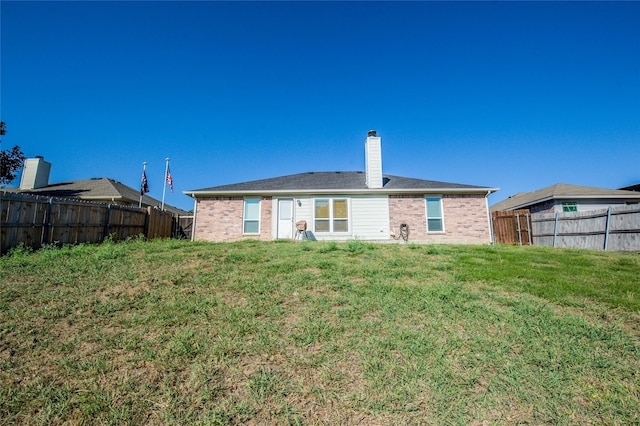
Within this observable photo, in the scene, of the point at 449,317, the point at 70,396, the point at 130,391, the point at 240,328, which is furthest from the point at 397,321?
the point at 70,396

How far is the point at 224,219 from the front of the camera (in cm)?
1356

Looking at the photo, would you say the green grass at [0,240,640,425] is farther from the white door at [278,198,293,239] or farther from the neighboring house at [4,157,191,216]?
the neighboring house at [4,157,191,216]

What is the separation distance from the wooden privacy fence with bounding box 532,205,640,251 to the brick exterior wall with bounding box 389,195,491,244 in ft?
7.10

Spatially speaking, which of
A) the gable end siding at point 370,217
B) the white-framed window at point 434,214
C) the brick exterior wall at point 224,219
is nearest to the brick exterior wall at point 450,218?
the white-framed window at point 434,214

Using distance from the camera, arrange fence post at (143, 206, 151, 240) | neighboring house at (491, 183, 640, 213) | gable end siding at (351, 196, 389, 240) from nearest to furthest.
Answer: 1. fence post at (143, 206, 151, 240)
2. gable end siding at (351, 196, 389, 240)
3. neighboring house at (491, 183, 640, 213)

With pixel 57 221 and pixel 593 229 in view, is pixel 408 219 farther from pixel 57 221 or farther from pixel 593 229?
pixel 57 221

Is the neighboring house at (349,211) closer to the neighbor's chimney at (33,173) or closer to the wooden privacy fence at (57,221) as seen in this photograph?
the wooden privacy fence at (57,221)

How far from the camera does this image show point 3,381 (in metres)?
2.35

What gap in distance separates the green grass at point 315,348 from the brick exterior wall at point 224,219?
336 inches

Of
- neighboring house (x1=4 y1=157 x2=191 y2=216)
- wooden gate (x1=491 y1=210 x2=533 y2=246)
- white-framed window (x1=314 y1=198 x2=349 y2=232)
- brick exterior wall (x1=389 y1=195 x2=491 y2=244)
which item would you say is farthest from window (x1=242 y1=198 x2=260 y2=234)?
wooden gate (x1=491 y1=210 x2=533 y2=246)

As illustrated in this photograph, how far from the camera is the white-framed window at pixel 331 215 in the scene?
13438mm

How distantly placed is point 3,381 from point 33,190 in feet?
69.1

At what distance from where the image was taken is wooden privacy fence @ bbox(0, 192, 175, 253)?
6.95 meters

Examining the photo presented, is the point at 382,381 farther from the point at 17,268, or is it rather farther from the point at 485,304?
the point at 17,268
